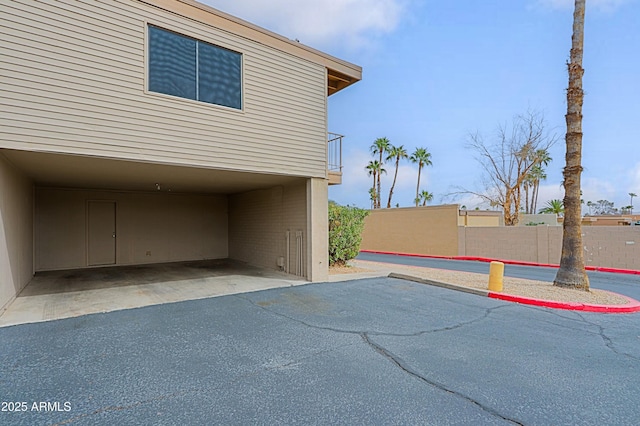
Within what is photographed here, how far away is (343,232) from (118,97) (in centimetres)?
706

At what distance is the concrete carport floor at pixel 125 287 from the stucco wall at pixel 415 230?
32.1 feet

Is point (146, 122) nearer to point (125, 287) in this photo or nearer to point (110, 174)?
point (110, 174)

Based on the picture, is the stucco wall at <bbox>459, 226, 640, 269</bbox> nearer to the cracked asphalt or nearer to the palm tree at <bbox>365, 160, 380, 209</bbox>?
the cracked asphalt

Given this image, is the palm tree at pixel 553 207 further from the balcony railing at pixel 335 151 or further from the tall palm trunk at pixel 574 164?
the balcony railing at pixel 335 151

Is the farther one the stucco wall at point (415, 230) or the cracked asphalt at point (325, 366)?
the stucco wall at point (415, 230)

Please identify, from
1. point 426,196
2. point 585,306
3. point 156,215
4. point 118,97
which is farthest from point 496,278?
point 426,196

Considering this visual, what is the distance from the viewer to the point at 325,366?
362 cm

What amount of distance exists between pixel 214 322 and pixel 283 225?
471 cm

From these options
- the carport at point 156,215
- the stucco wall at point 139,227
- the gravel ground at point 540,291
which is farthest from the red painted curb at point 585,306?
the stucco wall at point 139,227

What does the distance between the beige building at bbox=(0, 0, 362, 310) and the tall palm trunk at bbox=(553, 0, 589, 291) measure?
503 centimetres

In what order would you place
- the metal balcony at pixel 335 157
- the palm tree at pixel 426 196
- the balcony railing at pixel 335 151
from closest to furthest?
the metal balcony at pixel 335 157 → the balcony railing at pixel 335 151 → the palm tree at pixel 426 196

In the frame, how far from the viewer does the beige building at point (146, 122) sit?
5312 mm

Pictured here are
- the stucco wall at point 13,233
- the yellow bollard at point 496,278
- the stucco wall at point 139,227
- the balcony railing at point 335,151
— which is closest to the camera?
the stucco wall at point 13,233

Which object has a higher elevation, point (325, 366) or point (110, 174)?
point (110, 174)
